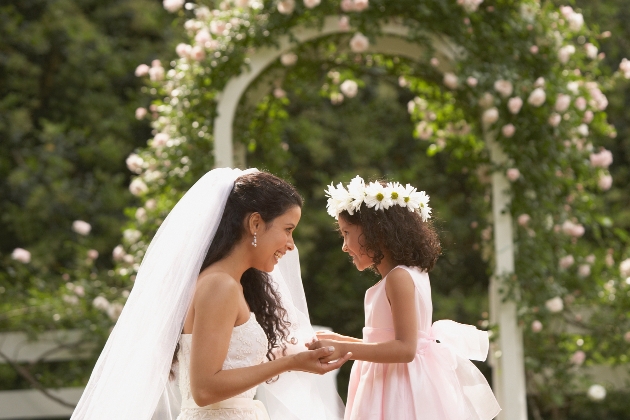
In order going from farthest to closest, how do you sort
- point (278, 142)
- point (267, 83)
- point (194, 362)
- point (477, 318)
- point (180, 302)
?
point (477, 318), point (278, 142), point (267, 83), point (180, 302), point (194, 362)

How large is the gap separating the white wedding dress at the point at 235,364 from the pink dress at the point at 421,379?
42 centimetres

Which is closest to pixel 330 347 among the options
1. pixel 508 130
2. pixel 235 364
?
pixel 235 364

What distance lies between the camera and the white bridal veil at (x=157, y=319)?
7.48 ft

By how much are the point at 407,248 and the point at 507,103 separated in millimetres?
2249

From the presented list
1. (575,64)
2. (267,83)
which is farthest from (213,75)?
(575,64)

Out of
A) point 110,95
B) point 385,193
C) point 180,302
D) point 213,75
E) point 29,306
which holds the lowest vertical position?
point 180,302

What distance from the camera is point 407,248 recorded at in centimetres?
260

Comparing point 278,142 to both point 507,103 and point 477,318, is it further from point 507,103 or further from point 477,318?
point 477,318

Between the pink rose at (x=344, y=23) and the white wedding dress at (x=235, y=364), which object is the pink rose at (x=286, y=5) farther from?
the white wedding dress at (x=235, y=364)

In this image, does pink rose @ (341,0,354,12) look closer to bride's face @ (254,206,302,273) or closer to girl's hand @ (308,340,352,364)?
bride's face @ (254,206,302,273)

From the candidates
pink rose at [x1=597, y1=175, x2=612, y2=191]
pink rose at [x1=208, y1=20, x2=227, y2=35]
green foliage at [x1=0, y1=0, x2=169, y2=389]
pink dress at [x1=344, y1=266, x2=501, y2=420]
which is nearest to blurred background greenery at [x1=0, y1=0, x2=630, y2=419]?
green foliage at [x1=0, y1=0, x2=169, y2=389]

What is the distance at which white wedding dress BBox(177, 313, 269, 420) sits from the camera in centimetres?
227

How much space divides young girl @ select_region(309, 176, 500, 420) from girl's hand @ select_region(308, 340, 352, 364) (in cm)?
19

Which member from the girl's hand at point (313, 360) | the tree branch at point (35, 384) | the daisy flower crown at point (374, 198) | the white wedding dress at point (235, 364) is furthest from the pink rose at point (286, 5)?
the tree branch at point (35, 384)
